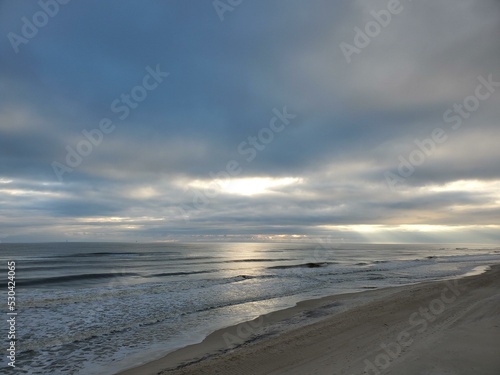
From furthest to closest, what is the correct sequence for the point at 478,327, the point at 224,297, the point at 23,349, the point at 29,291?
the point at 29,291 < the point at 224,297 < the point at 23,349 < the point at 478,327

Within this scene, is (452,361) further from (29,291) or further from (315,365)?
(29,291)

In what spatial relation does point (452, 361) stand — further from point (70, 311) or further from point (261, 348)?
point (70, 311)

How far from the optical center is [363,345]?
383 inches

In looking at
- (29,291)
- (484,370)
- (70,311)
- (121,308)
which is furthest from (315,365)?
(29,291)

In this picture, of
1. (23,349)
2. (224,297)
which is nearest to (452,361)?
(23,349)

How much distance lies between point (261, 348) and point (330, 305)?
10.3m

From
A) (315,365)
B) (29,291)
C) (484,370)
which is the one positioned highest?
(484,370)

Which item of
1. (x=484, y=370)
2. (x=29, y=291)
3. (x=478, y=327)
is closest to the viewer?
(x=484, y=370)

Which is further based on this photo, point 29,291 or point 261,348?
point 29,291

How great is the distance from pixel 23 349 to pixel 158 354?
17.7ft

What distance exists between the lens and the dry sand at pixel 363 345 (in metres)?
7.43

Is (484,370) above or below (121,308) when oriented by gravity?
above

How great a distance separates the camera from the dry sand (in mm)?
7434

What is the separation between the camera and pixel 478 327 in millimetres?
10266
